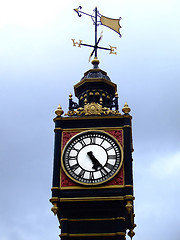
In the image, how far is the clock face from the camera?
96.4ft

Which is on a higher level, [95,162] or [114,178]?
[95,162]

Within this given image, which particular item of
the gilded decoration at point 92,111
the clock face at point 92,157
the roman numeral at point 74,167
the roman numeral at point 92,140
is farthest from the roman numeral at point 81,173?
the gilded decoration at point 92,111

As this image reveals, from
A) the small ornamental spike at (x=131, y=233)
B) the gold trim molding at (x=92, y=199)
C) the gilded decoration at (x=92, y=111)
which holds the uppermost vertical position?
the gilded decoration at (x=92, y=111)

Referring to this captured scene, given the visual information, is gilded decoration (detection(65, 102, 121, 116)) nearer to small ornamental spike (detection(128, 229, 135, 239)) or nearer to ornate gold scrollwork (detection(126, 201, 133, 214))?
ornate gold scrollwork (detection(126, 201, 133, 214))

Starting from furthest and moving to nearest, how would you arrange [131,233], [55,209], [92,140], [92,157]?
[131,233] → [92,140] → [92,157] → [55,209]

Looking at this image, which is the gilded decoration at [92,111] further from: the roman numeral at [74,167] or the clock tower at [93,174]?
the roman numeral at [74,167]

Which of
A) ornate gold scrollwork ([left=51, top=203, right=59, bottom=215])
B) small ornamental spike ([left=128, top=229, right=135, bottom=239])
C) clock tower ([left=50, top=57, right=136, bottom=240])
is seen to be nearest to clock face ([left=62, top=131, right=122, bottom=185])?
clock tower ([left=50, top=57, right=136, bottom=240])

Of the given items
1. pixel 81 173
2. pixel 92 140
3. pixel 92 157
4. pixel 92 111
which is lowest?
pixel 81 173

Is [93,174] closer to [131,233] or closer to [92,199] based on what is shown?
[92,199]

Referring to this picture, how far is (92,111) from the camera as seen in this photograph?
102 ft

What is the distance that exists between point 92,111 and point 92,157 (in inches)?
90.7

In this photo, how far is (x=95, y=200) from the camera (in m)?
28.8

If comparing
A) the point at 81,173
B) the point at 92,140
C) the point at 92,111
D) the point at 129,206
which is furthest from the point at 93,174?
the point at 92,111

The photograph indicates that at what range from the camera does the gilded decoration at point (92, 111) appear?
102 feet
